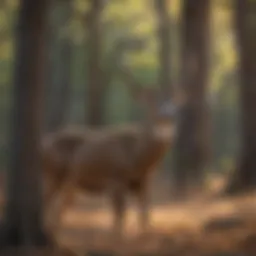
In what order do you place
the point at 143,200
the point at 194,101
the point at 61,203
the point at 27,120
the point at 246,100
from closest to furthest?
the point at 27,120 → the point at 61,203 → the point at 143,200 → the point at 246,100 → the point at 194,101

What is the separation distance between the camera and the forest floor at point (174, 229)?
21.6 feet

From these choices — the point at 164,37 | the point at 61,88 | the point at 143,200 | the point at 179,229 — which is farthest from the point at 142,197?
the point at 164,37

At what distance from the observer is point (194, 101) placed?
488 inches

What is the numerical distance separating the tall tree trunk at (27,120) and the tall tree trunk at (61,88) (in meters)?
4.47

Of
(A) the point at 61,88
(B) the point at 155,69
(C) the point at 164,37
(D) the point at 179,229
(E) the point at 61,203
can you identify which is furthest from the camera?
(C) the point at 164,37

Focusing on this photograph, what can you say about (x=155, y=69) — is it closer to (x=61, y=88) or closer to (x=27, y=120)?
(x=61, y=88)

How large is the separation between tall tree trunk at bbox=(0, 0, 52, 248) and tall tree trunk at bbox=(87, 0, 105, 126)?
257 inches

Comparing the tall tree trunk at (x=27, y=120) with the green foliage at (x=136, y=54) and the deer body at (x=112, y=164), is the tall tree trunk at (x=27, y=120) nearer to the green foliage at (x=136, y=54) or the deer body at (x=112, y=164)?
the deer body at (x=112, y=164)

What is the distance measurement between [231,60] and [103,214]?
11128 mm

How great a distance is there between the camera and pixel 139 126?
9211 millimetres

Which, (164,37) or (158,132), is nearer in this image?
(158,132)

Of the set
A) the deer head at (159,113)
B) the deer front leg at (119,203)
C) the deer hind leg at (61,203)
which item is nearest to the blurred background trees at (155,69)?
the deer head at (159,113)

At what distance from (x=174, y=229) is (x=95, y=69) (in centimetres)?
732

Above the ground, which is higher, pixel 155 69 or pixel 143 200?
pixel 155 69
